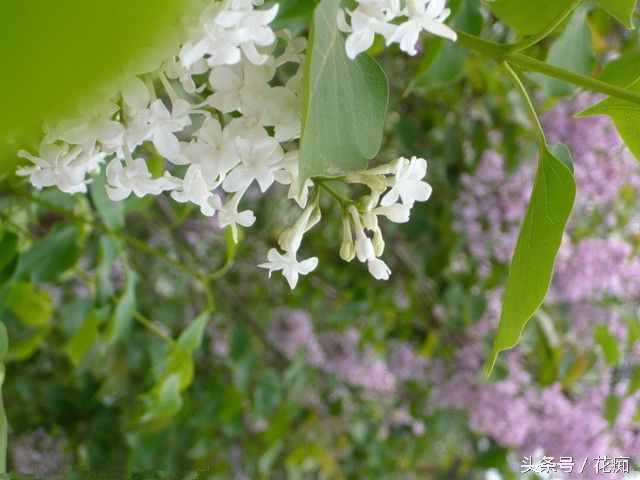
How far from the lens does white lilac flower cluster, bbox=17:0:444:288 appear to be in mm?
279

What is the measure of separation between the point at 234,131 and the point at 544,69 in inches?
5.1

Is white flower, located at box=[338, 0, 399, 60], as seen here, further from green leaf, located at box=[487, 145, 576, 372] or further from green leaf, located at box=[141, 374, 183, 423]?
green leaf, located at box=[141, 374, 183, 423]

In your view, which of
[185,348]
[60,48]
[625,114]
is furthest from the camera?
[185,348]

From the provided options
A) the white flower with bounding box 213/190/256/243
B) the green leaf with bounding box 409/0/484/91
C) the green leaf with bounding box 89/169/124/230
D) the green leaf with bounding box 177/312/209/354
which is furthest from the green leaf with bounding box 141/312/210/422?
the white flower with bounding box 213/190/256/243

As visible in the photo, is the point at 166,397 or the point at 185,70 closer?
the point at 185,70

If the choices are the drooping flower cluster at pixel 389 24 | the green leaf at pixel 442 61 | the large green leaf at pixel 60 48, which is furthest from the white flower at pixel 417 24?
the green leaf at pixel 442 61

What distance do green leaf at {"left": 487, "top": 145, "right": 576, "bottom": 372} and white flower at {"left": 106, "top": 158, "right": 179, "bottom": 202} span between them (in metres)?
0.15

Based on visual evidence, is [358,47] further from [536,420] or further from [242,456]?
[242,456]

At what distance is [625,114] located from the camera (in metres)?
0.39

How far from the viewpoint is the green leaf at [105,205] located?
24.9 inches

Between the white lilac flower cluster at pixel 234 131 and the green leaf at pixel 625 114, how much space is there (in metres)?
0.10

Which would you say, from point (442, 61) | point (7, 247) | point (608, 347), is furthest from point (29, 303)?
point (608, 347)

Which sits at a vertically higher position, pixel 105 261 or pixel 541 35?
pixel 541 35

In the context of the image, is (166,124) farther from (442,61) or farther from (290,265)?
(442,61)
